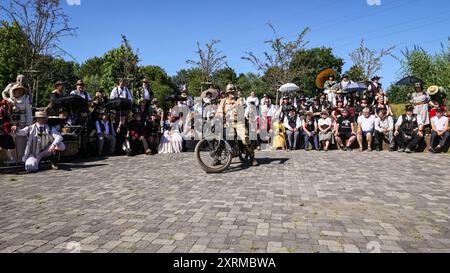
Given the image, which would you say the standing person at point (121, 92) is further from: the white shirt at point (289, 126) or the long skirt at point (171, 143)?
the white shirt at point (289, 126)

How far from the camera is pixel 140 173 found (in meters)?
8.16

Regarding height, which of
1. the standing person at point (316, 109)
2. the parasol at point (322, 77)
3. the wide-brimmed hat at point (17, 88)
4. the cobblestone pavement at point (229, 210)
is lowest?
the cobblestone pavement at point (229, 210)

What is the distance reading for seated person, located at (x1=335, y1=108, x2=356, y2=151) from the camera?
13039 mm

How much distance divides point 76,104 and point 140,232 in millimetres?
8633

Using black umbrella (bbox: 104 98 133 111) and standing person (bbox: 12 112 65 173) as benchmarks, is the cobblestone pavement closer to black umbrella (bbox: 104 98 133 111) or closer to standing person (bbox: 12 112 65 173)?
standing person (bbox: 12 112 65 173)

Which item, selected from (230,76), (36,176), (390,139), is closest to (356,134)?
(390,139)

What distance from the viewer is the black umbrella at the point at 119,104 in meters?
11.7

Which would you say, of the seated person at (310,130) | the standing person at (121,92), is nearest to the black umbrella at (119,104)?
the standing person at (121,92)

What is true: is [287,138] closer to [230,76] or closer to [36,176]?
[36,176]

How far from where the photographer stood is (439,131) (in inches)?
465

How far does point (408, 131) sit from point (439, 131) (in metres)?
0.98

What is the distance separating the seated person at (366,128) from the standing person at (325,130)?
109 centimetres

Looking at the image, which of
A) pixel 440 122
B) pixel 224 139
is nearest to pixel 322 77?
pixel 440 122

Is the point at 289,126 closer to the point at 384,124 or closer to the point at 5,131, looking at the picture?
the point at 384,124
